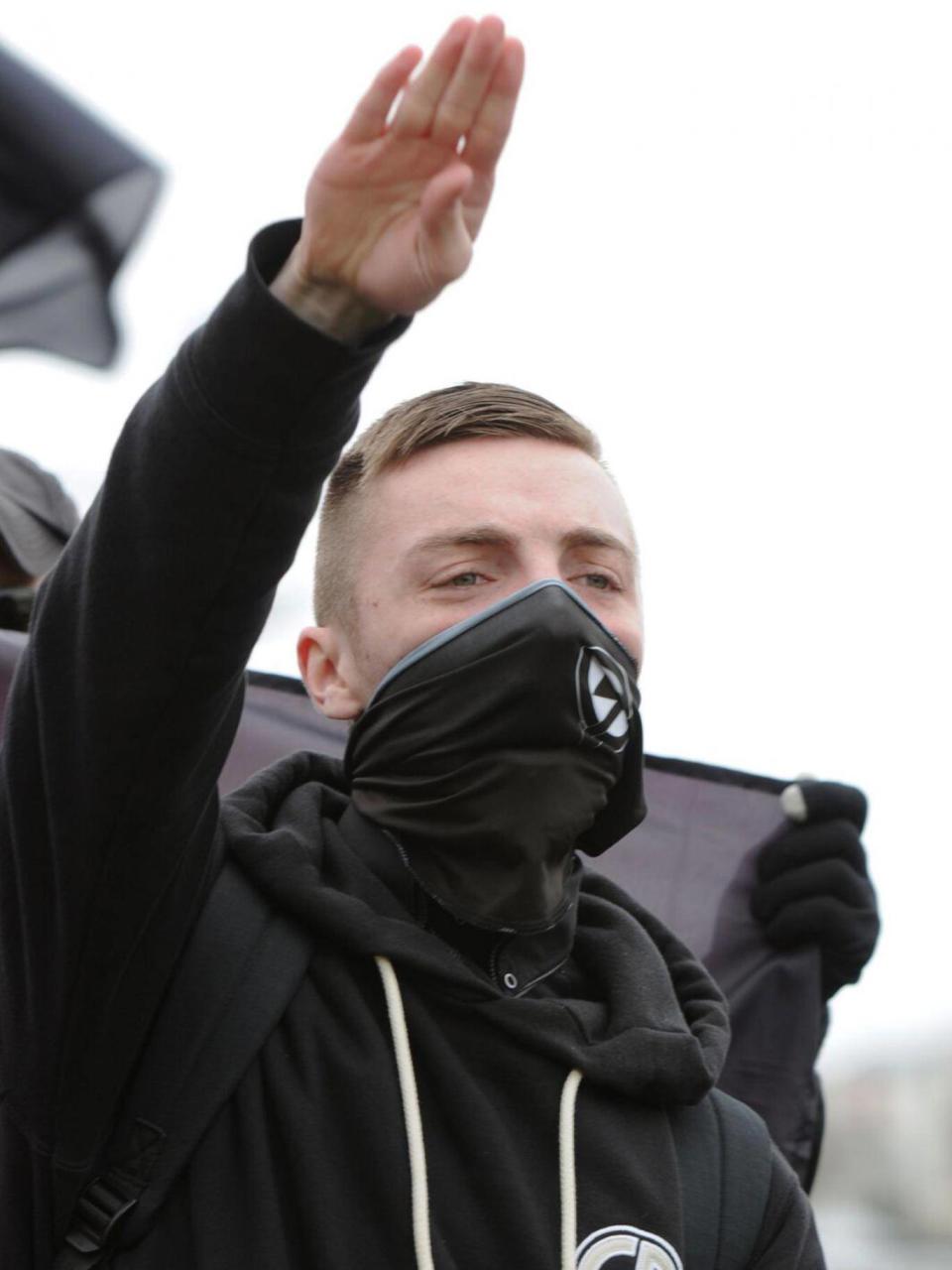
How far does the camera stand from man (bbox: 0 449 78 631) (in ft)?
11.5

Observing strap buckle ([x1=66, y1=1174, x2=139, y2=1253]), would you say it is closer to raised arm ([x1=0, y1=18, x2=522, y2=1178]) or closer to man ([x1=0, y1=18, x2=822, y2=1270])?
man ([x1=0, y1=18, x2=822, y2=1270])

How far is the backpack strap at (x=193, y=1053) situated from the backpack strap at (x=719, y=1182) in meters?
0.57

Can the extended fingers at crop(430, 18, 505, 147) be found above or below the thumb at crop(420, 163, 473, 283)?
above

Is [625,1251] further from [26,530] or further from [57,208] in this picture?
[26,530]

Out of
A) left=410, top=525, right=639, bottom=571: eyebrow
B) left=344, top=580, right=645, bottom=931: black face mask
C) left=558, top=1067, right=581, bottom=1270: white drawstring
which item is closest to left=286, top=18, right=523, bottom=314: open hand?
left=344, top=580, right=645, bottom=931: black face mask

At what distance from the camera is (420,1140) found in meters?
1.89

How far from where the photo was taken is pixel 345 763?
2217mm

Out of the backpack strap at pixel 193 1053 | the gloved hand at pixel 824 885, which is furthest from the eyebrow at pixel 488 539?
the gloved hand at pixel 824 885

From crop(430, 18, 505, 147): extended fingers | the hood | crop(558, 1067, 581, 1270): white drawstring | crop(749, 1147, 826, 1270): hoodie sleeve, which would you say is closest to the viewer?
crop(430, 18, 505, 147): extended fingers

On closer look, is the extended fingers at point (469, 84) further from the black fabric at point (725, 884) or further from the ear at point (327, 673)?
the black fabric at point (725, 884)

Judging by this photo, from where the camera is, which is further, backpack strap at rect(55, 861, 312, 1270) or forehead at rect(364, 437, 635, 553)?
forehead at rect(364, 437, 635, 553)

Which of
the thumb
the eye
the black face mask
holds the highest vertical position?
the thumb

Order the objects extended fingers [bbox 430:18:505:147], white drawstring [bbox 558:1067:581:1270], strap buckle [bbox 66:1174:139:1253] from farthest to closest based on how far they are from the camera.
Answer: white drawstring [bbox 558:1067:581:1270] < strap buckle [bbox 66:1174:139:1253] < extended fingers [bbox 430:18:505:147]

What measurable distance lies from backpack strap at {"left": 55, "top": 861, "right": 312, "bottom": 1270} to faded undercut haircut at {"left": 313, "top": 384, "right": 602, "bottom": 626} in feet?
1.78
